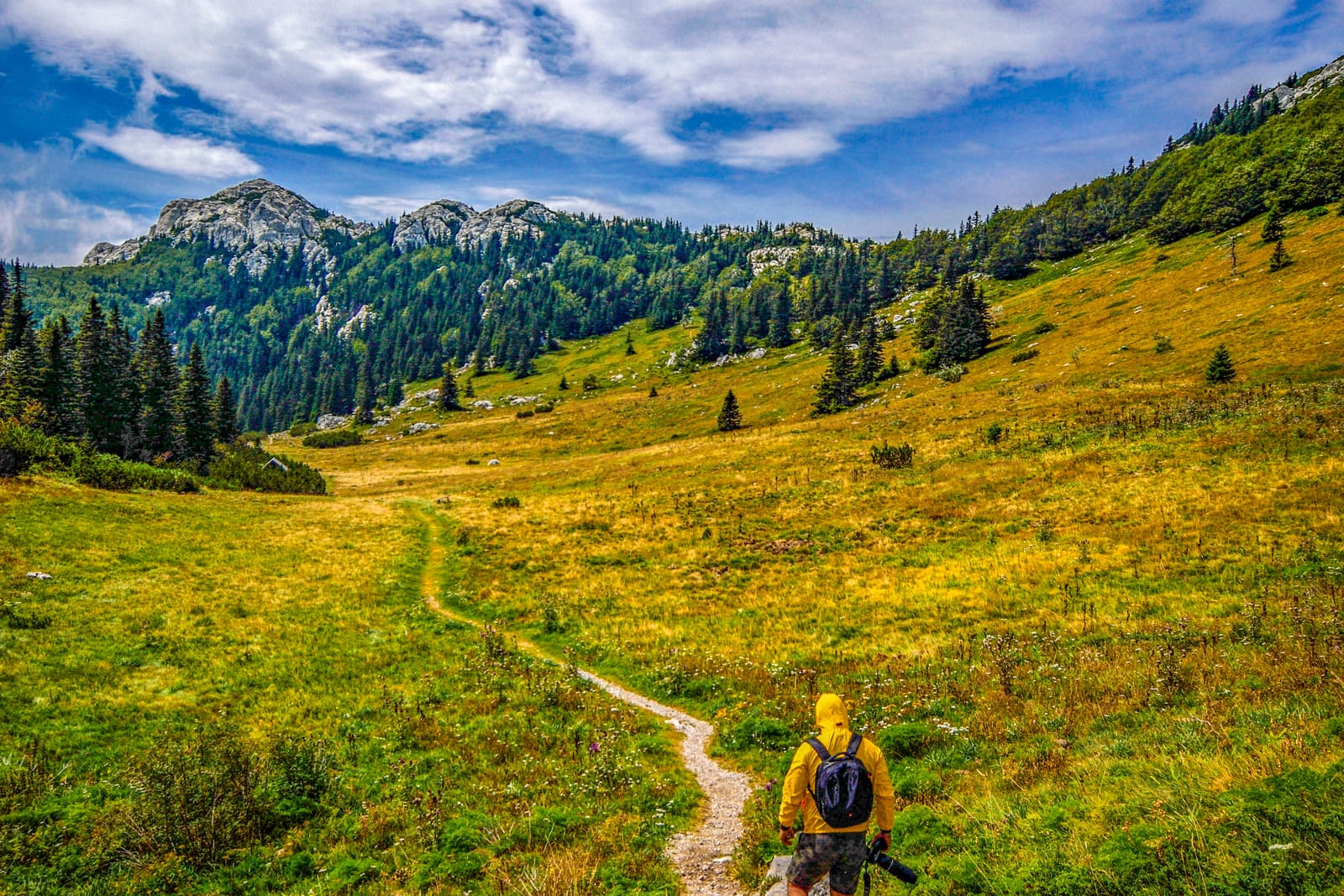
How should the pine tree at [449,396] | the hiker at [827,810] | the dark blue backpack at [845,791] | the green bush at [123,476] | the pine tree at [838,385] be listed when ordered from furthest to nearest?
A: the pine tree at [449,396]
the pine tree at [838,385]
the green bush at [123,476]
the hiker at [827,810]
the dark blue backpack at [845,791]

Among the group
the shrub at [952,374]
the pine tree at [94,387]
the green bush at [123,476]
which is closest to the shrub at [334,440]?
the pine tree at [94,387]

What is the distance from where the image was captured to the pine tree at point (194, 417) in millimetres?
63125

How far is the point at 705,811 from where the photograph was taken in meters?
10.5

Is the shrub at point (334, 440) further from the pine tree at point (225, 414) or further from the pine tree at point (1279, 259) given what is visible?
the pine tree at point (1279, 259)

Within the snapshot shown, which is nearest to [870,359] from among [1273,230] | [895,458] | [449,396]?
[1273,230]

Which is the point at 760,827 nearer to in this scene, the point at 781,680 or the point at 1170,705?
Result: the point at 781,680

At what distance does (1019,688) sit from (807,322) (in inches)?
6550

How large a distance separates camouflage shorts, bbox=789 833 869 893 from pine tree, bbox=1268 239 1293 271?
299 feet

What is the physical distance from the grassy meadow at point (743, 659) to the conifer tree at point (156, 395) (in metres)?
31.8

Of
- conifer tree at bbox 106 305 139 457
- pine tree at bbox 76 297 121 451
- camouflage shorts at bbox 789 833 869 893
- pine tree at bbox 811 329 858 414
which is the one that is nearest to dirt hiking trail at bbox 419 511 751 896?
camouflage shorts at bbox 789 833 869 893

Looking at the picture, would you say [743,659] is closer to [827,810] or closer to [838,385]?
[827,810]

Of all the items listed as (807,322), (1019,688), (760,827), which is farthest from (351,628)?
(807,322)

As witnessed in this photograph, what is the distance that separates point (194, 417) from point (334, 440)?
2771 inches

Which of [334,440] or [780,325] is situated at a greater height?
[780,325]
